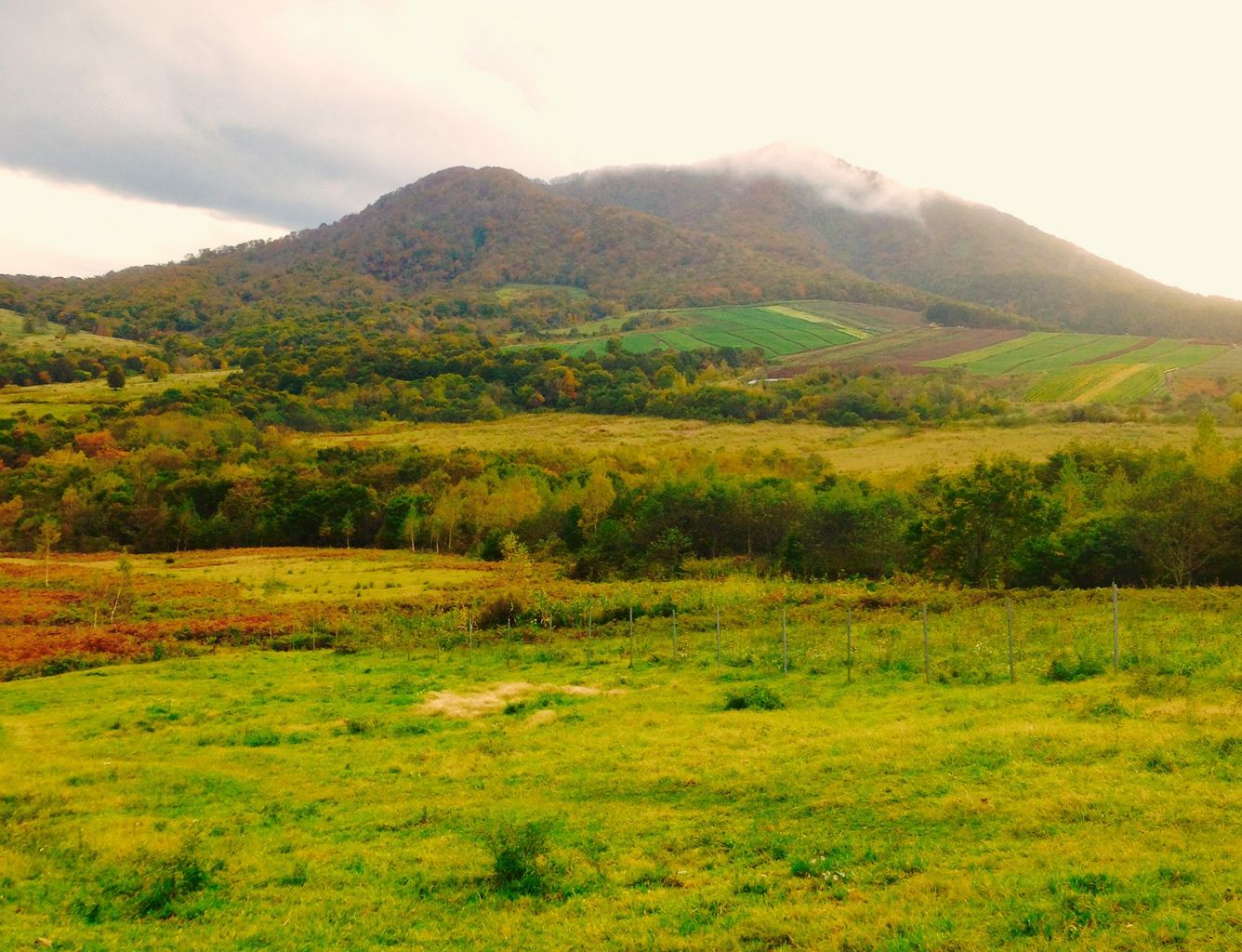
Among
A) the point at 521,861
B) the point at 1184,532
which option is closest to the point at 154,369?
the point at 1184,532

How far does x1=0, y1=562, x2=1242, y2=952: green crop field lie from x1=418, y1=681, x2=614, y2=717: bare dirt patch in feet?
0.49

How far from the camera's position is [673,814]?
43.1 ft

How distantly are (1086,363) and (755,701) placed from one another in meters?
140

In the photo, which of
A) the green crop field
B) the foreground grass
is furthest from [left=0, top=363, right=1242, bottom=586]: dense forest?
the foreground grass

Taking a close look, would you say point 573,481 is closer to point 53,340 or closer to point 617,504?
point 617,504

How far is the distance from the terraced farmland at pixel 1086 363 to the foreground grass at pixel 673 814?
4201 inches

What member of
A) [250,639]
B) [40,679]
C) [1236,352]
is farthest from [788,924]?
[1236,352]

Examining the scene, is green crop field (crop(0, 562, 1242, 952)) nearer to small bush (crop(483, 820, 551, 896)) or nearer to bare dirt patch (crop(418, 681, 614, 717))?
small bush (crop(483, 820, 551, 896))

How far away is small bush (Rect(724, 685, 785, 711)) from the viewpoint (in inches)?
796

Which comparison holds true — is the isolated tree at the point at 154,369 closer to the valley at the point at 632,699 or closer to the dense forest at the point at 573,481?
the dense forest at the point at 573,481

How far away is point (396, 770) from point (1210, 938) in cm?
1425

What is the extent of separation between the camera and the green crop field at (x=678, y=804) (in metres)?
9.26

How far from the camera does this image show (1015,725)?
15273 millimetres

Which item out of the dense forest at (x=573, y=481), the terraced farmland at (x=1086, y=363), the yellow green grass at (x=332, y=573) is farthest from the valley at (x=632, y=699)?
the terraced farmland at (x=1086, y=363)
